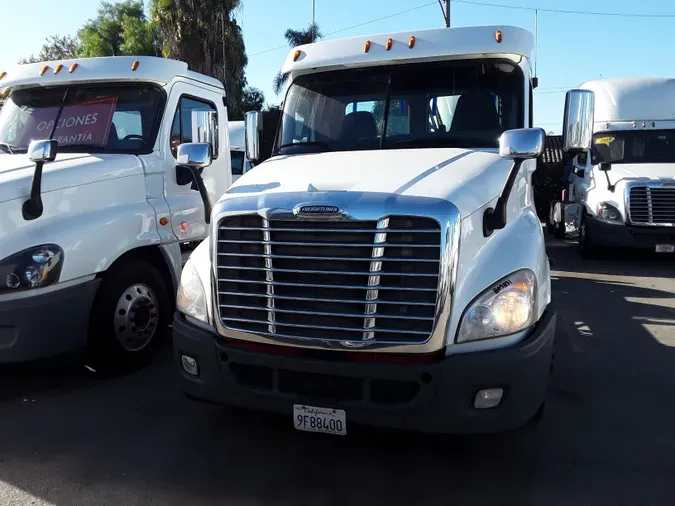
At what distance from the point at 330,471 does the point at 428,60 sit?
3060 millimetres

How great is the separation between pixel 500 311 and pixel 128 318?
3.12m

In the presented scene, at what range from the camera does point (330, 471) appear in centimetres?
346

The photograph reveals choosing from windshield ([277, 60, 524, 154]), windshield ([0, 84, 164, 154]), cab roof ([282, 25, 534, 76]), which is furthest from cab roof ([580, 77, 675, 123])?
windshield ([0, 84, 164, 154])

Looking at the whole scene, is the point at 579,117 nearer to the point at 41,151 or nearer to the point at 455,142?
the point at 455,142

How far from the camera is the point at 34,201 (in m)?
4.19

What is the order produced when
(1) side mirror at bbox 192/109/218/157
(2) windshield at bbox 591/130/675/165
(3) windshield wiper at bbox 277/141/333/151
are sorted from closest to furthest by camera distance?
(3) windshield wiper at bbox 277/141/333/151 → (1) side mirror at bbox 192/109/218/157 → (2) windshield at bbox 591/130/675/165

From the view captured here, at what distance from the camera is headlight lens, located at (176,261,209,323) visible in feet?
11.4

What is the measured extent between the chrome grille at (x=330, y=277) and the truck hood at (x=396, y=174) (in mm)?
251

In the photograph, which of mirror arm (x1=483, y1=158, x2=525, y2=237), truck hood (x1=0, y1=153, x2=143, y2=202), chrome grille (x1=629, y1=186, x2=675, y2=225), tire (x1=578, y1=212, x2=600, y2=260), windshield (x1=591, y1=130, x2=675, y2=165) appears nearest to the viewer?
mirror arm (x1=483, y1=158, x2=525, y2=237)

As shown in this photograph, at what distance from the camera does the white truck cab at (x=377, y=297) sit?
9.65 ft

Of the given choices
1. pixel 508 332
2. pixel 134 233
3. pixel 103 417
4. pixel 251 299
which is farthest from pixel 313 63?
pixel 103 417

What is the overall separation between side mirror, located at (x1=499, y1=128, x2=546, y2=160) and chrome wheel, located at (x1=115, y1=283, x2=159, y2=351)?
3.12 m

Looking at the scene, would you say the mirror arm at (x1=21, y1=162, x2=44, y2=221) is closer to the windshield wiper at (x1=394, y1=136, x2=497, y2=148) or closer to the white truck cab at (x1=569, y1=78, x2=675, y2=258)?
the windshield wiper at (x1=394, y1=136, x2=497, y2=148)

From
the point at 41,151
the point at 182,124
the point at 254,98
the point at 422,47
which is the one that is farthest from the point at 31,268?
the point at 254,98
